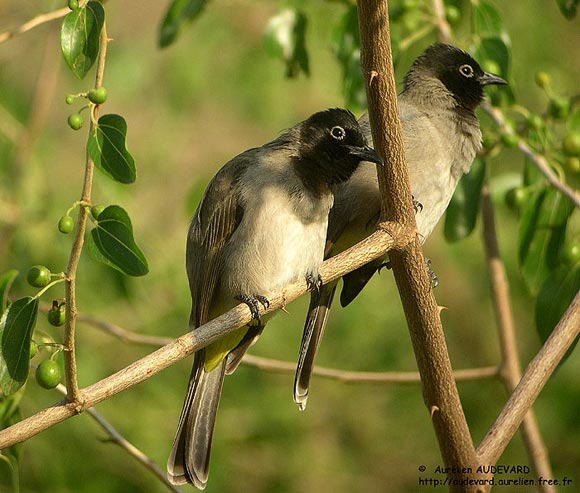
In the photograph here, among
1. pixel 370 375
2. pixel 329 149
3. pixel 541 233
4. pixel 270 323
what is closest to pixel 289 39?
pixel 329 149

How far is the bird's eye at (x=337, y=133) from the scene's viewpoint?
12.6 feet

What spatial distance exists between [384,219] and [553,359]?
634mm

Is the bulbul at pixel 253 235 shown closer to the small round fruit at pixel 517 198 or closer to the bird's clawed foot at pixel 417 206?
the bird's clawed foot at pixel 417 206

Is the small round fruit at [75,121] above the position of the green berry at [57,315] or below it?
above

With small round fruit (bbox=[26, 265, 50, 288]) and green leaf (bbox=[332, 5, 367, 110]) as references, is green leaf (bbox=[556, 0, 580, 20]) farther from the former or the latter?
small round fruit (bbox=[26, 265, 50, 288])

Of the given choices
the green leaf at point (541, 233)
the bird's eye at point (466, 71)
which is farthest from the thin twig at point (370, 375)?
the bird's eye at point (466, 71)

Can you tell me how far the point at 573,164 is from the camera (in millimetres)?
3865

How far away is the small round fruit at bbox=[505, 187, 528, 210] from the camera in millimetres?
3830

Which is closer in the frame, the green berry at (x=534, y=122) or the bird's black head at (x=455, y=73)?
the green berry at (x=534, y=122)

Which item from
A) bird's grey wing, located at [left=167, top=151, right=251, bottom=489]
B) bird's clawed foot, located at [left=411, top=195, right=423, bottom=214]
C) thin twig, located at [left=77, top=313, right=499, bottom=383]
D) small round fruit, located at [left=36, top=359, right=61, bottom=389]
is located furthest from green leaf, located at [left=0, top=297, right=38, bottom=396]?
bird's clawed foot, located at [left=411, top=195, right=423, bottom=214]

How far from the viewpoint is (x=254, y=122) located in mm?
6516

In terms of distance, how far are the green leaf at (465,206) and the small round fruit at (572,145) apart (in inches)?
16.3

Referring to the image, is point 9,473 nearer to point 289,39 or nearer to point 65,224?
point 65,224

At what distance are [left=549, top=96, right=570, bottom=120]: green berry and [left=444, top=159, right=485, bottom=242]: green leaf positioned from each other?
380 mm
